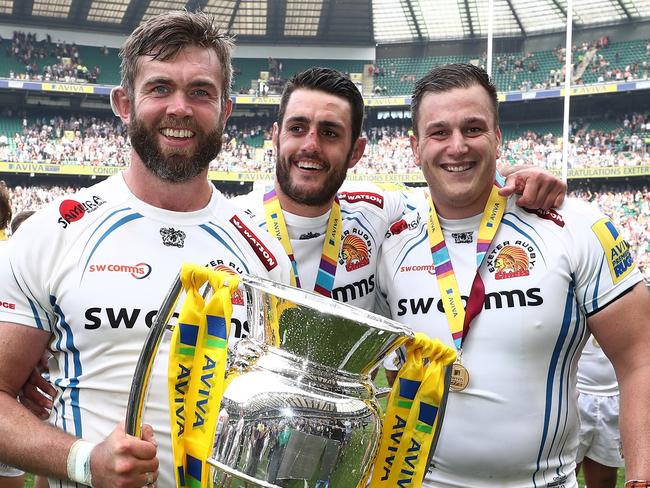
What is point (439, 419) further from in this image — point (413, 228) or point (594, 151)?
point (594, 151)

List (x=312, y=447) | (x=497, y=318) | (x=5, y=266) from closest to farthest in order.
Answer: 1. (x=312, y=447)
2. (x=5, y=266)
3. (x=497, y=318)

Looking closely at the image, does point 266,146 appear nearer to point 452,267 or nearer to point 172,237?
point 452,267

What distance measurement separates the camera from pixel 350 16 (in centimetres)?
3222

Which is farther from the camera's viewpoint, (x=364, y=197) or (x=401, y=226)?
(x=364, y=197)

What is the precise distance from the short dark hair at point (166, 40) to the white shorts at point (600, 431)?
3.68 meters

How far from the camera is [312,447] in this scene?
1223 millimetres

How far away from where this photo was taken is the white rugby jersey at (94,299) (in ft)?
6.13

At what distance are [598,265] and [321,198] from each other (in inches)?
40.2

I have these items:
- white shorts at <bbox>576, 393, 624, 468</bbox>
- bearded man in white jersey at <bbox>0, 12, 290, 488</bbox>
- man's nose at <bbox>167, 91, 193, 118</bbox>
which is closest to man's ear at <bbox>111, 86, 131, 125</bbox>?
bearded man in white jersey at <bbox>0, 12, 290, 488</bbox>

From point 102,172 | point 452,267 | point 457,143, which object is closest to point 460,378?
point 452,267

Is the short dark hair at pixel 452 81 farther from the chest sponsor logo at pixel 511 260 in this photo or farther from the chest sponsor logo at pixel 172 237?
the chest sponsor logo at pixel 172 237

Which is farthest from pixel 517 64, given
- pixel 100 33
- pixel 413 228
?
pixel 413 228

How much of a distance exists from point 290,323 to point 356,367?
5.6 inches

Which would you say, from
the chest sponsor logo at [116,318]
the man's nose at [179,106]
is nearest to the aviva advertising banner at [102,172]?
the man's nose at [179,106]
